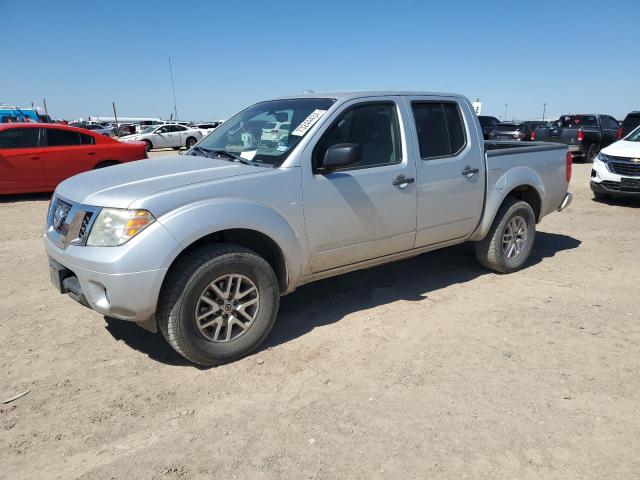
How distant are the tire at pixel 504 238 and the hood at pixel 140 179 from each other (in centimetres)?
276

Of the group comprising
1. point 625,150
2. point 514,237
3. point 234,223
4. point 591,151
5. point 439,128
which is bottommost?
point 591,151

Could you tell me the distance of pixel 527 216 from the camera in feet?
18.0

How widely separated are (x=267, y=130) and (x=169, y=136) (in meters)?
25.7

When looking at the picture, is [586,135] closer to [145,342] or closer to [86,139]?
[86,139]

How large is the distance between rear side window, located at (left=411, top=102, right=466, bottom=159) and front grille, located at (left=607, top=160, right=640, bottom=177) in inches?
241

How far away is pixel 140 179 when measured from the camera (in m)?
3.44

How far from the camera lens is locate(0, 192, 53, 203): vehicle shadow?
1017 cm

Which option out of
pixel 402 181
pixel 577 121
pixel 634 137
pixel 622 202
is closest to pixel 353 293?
pixel 402 181

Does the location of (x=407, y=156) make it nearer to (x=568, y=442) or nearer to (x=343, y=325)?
(x=343, y=325)

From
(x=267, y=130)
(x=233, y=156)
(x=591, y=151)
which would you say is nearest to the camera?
(x=233, y=156)

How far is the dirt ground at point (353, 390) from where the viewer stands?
255 cm

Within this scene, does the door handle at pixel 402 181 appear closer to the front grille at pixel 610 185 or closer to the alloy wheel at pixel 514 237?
the alloy wheel at pixel 514 237

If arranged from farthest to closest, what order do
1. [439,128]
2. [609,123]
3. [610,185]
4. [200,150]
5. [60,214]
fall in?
[609,123], [610,185], [439,128], [200,150], [60,214]

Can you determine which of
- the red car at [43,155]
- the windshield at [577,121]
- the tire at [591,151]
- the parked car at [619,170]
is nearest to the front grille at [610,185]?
the parked car at [619,170]
